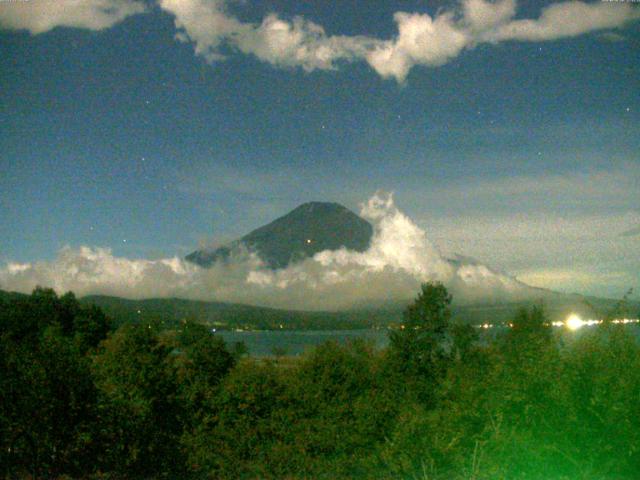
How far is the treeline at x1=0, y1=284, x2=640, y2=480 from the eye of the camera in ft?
24.7

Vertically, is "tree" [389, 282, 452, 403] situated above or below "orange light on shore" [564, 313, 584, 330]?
below

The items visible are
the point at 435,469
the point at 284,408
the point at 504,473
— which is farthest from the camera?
the point at 284,408

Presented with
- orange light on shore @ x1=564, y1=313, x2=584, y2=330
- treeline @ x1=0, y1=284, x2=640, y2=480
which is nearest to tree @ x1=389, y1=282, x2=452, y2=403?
treeline @ x1=0, y1=284, x2=640, y2=480

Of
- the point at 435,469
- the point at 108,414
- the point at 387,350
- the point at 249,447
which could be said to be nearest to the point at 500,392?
Answer: the point at 435,469

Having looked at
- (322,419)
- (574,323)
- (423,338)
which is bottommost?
(322,419)

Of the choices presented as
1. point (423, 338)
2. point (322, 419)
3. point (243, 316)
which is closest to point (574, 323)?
point (322, 419)

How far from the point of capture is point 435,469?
882 centimetres

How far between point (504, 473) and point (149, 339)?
21.9m

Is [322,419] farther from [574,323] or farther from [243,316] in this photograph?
[243,316]

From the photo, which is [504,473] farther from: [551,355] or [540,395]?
[551,355]

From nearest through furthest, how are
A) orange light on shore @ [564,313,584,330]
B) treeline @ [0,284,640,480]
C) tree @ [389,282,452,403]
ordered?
treeline @ [0,284,640,480]
orange light on shore @ [564,313,584,330]
tree @ [389,282,452,403]

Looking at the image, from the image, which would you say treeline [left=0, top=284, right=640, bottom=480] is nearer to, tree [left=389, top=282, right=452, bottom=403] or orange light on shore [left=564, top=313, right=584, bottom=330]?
orange light on shore [left=564, top=313, right=584, bottom=330]

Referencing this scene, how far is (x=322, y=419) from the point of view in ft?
55.6

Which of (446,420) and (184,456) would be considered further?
(184,456)
